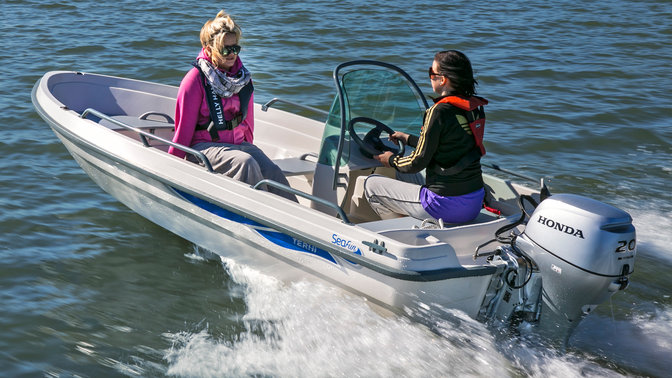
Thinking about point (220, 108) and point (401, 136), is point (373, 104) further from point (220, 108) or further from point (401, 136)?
point (220, 108)

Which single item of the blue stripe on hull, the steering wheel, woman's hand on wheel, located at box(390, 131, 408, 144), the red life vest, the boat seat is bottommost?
the blue stripe on hull

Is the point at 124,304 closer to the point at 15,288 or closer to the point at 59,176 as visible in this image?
the point at 15,288

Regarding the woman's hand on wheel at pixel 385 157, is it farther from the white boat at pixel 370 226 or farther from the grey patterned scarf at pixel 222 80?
the grey patterned scarf at pixel 222 80

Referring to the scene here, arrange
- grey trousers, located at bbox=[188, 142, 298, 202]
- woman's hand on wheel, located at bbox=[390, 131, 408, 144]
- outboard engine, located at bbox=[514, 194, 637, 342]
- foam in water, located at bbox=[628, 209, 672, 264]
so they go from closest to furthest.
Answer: outboard engine, located at bbox=[514, 194, 637, 342] → woman's hand on wheel, located at bbox=[390, 131, 408, 144] → grey trousers, located at bbox=[188, 142, 298, 202] → foam in water, located at bbox=[628, 209, 672, 264]

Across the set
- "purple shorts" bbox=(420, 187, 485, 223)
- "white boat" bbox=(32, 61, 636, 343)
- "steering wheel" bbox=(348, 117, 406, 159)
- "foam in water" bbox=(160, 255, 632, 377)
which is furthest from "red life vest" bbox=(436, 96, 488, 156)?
"foam in water" bbox=(160, 255, 632, 377)

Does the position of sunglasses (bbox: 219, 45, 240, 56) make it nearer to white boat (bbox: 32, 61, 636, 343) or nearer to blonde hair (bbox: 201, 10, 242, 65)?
blonde hair (bbox: 201, 10, 242, 65)

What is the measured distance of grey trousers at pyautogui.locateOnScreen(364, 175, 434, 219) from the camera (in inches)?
172

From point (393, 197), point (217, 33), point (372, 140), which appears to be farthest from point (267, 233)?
point (217, 33)

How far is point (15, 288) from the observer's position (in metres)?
4.94

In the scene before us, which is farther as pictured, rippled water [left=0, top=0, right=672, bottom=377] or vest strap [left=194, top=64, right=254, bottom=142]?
vest strap [left=194, top=64, right=254, bottom=142]

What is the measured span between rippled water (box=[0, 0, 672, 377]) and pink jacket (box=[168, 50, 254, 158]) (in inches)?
34.7

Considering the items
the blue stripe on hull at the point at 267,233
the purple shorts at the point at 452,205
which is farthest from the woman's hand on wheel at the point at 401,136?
the blue stripe on hull at the point at 267,233

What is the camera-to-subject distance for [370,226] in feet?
14.0

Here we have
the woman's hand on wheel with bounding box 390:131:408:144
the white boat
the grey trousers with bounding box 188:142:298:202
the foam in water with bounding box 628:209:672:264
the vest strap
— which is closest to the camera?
the white boat
